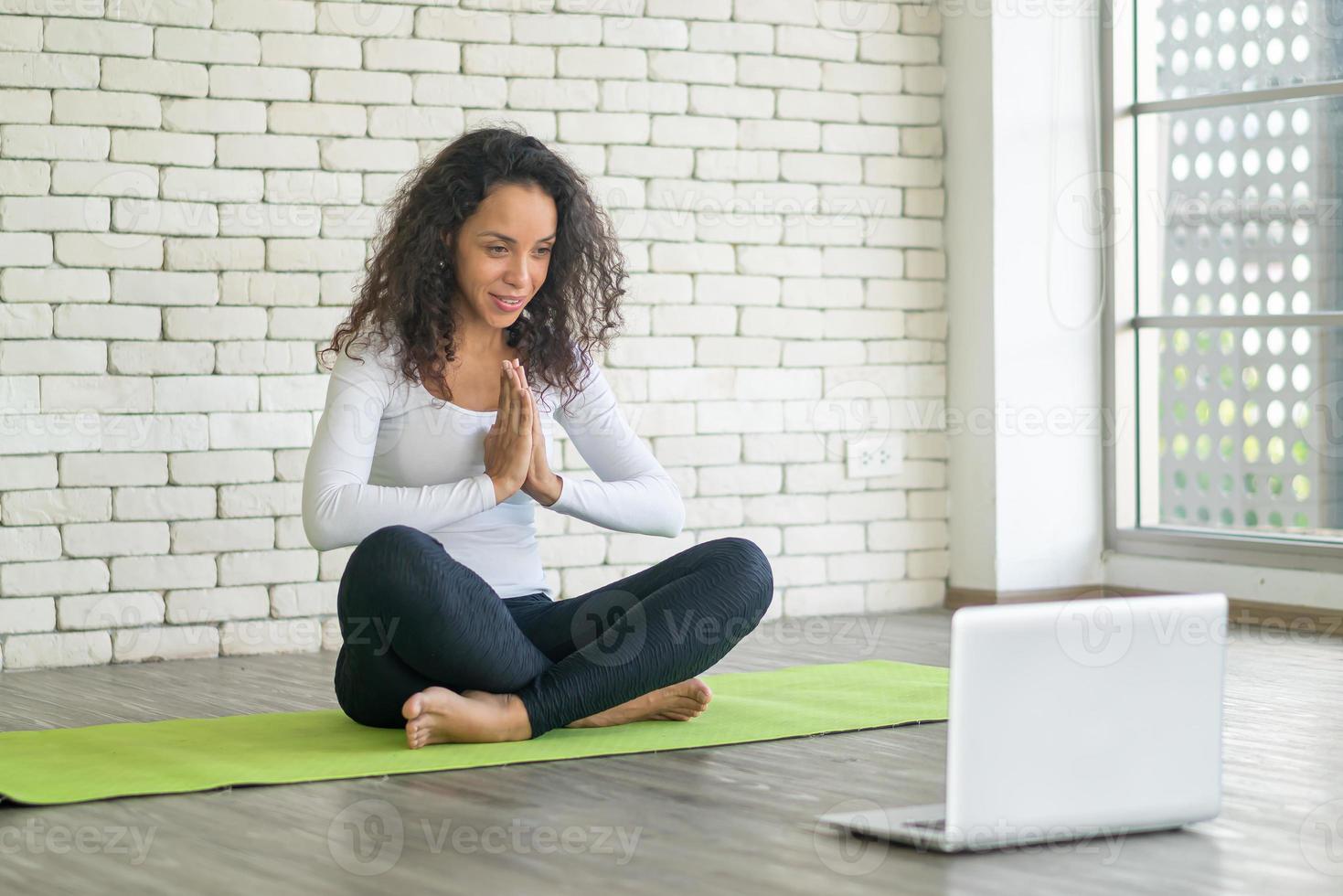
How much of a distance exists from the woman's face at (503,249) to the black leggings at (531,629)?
45cm

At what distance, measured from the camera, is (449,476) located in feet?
8.78

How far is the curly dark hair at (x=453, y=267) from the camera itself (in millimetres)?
2705

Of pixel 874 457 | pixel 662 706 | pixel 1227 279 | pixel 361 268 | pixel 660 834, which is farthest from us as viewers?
pixel 874 457

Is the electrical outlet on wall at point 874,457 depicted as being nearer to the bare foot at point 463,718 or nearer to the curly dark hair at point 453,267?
the curly dark hair at point 453,267

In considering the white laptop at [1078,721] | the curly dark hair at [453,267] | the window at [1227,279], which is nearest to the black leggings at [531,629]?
the curly dark hair at [453,267]

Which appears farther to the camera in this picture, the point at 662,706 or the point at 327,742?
the point at 662,706

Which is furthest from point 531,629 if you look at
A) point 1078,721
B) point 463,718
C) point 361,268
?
point 361,268

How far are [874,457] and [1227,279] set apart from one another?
105 cm

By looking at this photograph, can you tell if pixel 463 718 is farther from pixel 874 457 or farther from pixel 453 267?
pixel 874 457

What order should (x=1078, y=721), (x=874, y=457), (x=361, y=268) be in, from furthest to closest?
(x=874, y=457)
(x=361, y=268)
(x=1078, y=721)

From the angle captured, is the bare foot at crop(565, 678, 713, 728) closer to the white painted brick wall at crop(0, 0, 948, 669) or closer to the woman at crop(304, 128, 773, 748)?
the woman at crop(304, 128, 773, 748)

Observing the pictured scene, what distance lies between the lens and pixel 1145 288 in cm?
468

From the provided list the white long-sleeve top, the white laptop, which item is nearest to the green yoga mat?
the white long-sleeve top

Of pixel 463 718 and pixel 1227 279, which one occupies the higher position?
pixel 1227 279
